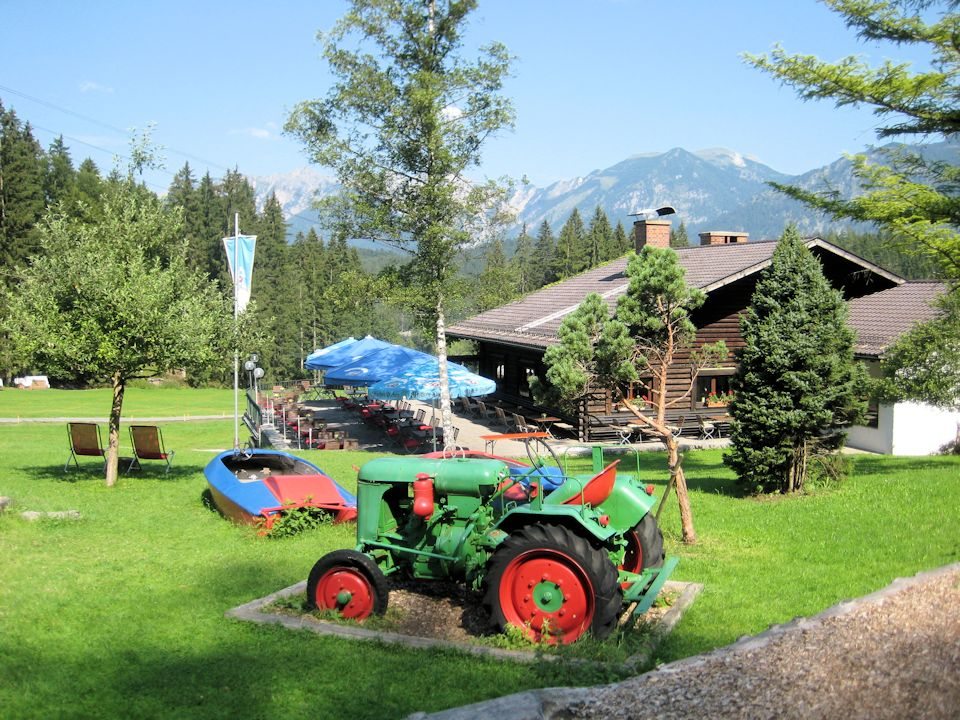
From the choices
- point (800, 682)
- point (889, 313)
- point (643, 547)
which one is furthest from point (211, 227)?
point (800, 682)

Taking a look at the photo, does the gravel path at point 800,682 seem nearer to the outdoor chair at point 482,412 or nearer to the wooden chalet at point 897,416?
the wooden chalet at point 897,416

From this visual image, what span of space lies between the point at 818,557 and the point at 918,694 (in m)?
5.29

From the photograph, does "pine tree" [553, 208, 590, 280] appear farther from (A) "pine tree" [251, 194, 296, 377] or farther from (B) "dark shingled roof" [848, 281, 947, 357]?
(B) "dark shingled roof" [848, 281, 947, 357]

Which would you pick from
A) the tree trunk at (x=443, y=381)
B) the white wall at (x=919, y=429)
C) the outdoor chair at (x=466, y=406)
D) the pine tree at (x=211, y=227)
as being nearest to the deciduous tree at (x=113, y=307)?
the tree trunk at (x=443, y=381)

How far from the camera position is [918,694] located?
483 centimetres

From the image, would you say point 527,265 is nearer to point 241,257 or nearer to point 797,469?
point 241,257

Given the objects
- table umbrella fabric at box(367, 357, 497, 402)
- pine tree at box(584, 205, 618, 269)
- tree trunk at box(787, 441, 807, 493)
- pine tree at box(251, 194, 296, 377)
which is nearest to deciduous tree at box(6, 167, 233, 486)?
table umbrella fabric at box(367, 357, 497, 402)

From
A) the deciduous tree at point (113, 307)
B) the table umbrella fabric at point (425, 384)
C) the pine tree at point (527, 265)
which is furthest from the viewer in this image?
the pine tree at point (527, 265)

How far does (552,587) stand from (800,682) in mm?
2327

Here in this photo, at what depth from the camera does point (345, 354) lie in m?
27.7

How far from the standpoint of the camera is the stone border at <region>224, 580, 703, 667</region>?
21.9 feet

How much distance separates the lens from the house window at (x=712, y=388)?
26469 mm

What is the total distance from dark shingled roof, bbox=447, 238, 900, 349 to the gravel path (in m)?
16.0

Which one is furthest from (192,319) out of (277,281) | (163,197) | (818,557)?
(277,281)
